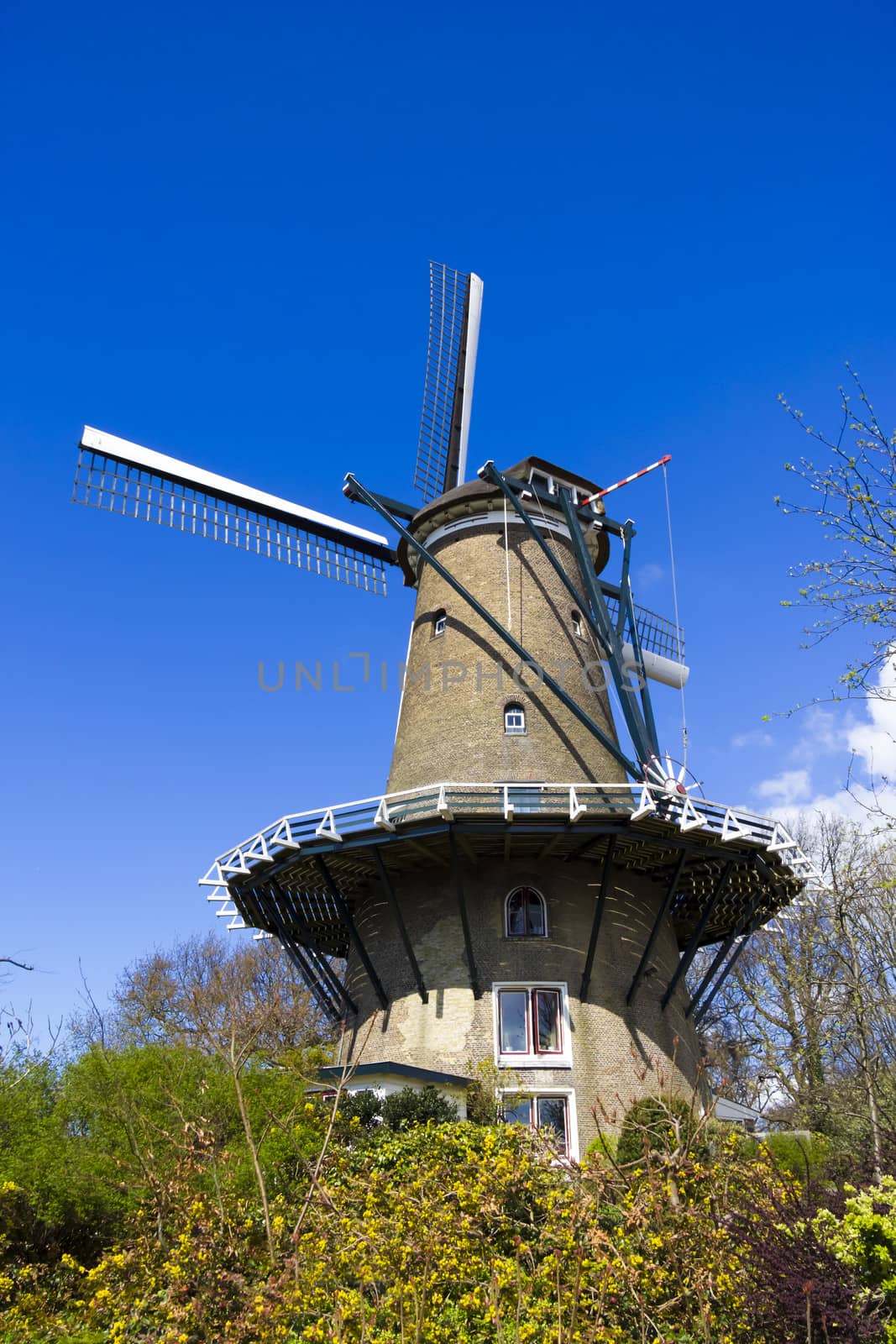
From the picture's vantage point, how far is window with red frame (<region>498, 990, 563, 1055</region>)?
17.5 metres

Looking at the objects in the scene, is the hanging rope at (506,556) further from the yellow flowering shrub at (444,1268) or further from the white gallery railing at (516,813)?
the yellow flowering shrub at (444,1268)

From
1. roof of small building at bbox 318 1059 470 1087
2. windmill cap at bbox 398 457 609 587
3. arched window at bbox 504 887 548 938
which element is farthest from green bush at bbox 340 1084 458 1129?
windmill cap at bbox 398 457 609 587

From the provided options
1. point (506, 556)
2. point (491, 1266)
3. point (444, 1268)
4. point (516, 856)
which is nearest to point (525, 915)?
point (516, 856)

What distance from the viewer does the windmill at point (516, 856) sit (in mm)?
17297

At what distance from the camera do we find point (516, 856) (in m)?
18.6

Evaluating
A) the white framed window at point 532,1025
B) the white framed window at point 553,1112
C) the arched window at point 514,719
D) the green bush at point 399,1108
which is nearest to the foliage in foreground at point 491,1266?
the green bush at point 399,1108

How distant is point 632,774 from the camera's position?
19.5 meters

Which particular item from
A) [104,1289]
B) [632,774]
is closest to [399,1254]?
[104,1289]

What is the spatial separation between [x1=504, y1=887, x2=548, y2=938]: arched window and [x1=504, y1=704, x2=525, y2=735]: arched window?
3065mm

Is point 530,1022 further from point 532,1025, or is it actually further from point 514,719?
point 514,719

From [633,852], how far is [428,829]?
13.1ft

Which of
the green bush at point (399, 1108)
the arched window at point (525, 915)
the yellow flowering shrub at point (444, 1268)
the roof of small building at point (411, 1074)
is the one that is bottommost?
the yellow flowering shrub at point (444, 1268)

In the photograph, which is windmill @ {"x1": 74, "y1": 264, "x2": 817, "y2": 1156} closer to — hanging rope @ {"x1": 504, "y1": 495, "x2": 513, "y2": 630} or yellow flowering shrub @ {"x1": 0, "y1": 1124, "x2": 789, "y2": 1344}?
hanging rope @ {"x1": 504, "y1": 495, "x2": 513, "y2": 630}

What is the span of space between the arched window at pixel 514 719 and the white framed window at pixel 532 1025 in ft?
15.7
